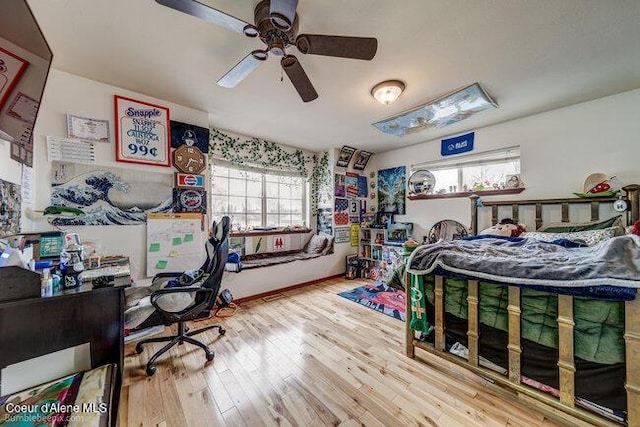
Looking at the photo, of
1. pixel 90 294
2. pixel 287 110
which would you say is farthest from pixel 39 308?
pixel 287 110

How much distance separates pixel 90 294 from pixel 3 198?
822 mm

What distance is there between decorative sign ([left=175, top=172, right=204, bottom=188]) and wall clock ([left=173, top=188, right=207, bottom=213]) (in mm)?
62

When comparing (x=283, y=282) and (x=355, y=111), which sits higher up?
(x=355, y=111)

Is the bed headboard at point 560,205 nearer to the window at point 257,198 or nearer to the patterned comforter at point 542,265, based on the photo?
the patterned comforter at point 542,265

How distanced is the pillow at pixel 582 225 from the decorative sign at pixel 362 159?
2.84 m

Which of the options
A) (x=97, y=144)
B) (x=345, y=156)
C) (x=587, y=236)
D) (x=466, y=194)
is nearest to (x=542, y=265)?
(x=587, y=236)

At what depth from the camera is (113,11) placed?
137 cm

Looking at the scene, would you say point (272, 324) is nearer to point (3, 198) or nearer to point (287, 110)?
point (3, 198)

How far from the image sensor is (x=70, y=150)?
2010 mm

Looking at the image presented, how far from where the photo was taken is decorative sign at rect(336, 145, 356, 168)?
13.7 ft

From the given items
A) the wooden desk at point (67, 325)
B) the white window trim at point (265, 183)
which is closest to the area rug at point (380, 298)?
the white window trim at point (265, 183)

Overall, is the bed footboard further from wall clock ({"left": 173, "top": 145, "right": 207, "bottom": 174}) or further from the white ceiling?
wall clock ({"left": 173, "top": 145, "right": 207, "bottom": 174})

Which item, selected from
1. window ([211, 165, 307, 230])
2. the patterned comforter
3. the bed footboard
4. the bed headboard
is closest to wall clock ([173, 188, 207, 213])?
window ([211, 165, 307, 230])

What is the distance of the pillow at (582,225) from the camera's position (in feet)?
7.38
